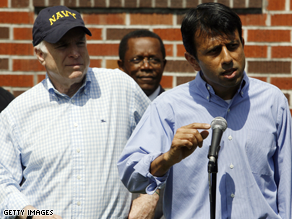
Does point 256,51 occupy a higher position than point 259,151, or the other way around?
point 256,51

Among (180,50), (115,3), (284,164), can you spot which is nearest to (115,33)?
(115,3)

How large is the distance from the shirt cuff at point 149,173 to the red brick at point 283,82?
2252 millimetres

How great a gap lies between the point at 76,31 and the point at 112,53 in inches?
50.9

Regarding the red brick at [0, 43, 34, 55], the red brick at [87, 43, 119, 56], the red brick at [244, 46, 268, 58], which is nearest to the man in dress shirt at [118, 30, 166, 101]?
the red brick at [87, 43, 119, 56]

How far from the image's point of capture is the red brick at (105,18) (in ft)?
13.9

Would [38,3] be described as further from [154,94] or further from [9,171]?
[9,171]

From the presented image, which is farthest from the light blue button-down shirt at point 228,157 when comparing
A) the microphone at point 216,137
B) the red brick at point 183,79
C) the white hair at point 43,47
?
the red brick at point 183,79

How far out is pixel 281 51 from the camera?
4.14m

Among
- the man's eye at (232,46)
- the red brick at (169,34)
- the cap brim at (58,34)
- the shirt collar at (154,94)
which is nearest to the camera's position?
the man's eye at (232,46)

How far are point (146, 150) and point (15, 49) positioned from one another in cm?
248

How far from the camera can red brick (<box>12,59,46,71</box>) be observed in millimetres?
4281

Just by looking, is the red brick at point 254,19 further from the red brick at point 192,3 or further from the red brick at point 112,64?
the red brick at point 112,64

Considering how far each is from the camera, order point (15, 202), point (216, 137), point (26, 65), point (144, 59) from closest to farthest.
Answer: point (216, 137) < point (15, 202) < point (144, 59) < point (26, 65)

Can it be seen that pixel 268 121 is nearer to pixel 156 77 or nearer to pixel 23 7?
pixel 156 77
